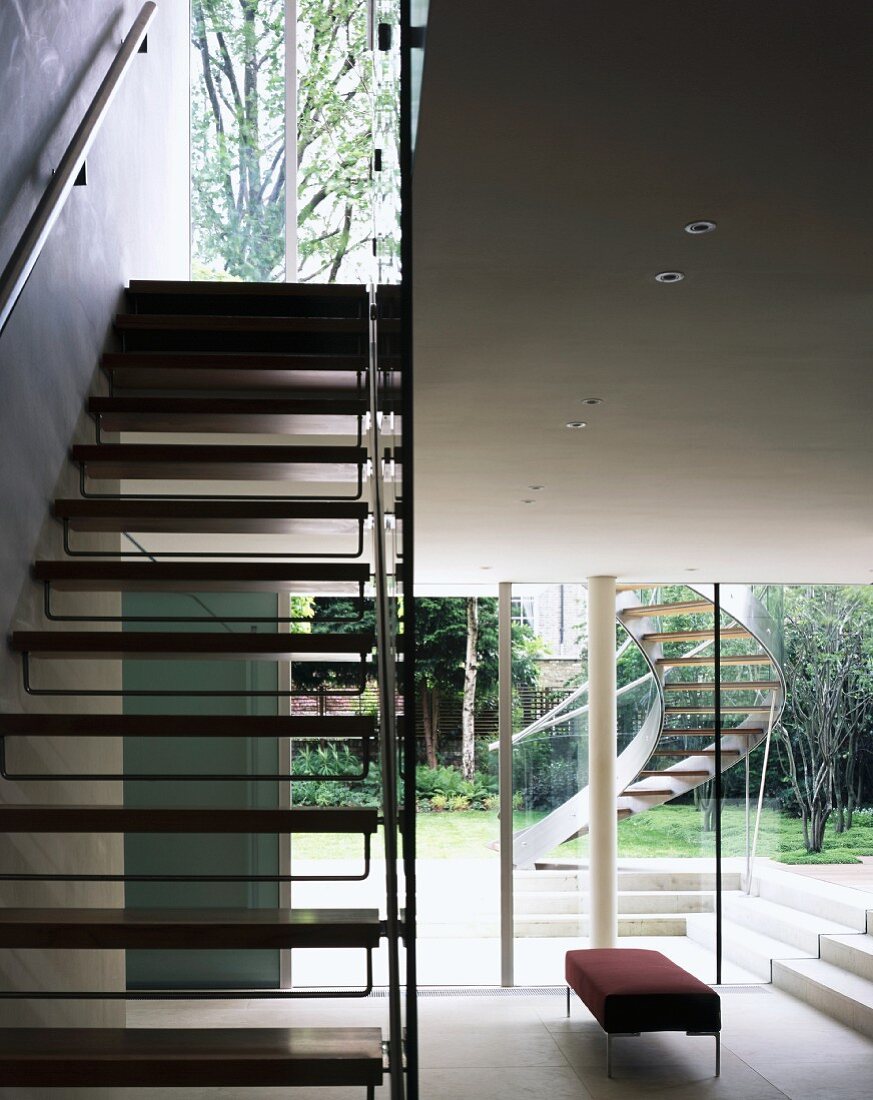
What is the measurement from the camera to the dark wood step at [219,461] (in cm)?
382

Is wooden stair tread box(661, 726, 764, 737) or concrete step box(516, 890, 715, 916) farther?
wooden stair tread box(661, 726, 764, 737)

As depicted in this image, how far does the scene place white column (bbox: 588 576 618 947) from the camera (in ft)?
30.9

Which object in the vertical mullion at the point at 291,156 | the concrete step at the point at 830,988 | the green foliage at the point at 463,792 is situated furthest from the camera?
the green foliage at the point at 463,792

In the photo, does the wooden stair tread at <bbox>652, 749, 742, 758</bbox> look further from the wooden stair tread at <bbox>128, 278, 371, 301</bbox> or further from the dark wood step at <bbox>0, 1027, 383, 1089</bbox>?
the dark wood step at <bbox>0, 1027, 383, 1089</bbox>

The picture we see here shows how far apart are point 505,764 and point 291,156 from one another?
16.4 feet

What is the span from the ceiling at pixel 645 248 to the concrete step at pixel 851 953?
4.52 metres

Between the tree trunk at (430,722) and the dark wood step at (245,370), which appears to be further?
the tree trunk at (430,722)

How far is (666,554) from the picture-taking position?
839cm

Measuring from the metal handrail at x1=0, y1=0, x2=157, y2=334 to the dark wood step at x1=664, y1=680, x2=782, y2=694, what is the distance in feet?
23.8

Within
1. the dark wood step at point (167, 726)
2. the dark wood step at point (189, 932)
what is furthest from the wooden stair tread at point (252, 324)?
the dark wood step at point (189, 932)

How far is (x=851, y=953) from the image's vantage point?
898 cm

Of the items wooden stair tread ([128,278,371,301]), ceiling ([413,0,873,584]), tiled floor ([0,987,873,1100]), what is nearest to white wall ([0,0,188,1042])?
wooden stair tread ([128,278,371,301])

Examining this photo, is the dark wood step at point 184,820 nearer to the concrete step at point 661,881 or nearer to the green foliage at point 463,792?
the green foliage at point 463,792

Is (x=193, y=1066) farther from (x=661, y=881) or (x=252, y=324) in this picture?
(x=661, y=881)
